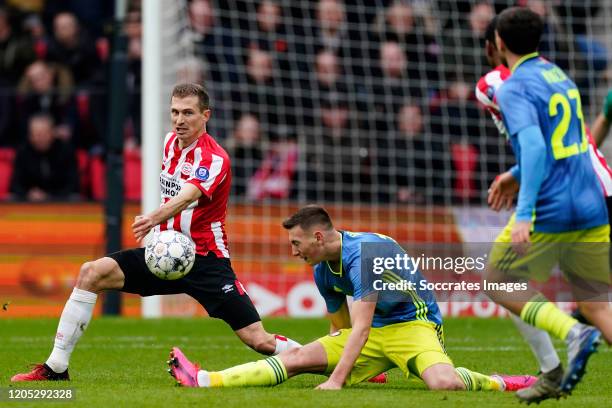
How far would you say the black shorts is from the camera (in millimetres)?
8211

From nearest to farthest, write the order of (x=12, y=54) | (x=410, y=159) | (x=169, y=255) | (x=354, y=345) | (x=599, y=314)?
(x=599, y=314) < (x=354, y=345) < (x=169, y=255) < (x=410, y=159) < (x=12, y=54)

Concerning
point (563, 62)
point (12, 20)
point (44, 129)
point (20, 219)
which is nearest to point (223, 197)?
point (20, 219)

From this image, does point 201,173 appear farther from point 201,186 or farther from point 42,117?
point 42,117

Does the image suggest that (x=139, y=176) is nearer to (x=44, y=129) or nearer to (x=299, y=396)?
(x=44, y=129)

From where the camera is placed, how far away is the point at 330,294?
311 inches

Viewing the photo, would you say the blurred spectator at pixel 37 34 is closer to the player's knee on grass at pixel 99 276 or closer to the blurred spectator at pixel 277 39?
the blurred spectator at pixel 277 39

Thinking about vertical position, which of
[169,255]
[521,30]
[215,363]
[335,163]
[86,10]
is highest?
[86,10]

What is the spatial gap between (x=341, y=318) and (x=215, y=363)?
1.72 metres

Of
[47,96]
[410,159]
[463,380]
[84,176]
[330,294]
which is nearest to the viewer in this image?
[463,380]

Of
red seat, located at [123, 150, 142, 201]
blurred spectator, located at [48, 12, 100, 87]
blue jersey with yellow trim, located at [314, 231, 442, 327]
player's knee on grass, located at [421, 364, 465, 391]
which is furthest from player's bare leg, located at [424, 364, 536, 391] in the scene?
blurred spectator, located at [48, 12, 100, 87]

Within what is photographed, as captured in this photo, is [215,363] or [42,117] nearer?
[215,363]

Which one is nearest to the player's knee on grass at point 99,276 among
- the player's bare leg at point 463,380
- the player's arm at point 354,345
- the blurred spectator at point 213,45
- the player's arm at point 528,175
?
the player's arm at point 354,345

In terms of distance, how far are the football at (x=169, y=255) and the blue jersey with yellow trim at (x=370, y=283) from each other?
897 millimetres

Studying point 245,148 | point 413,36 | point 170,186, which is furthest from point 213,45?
point 170,186
